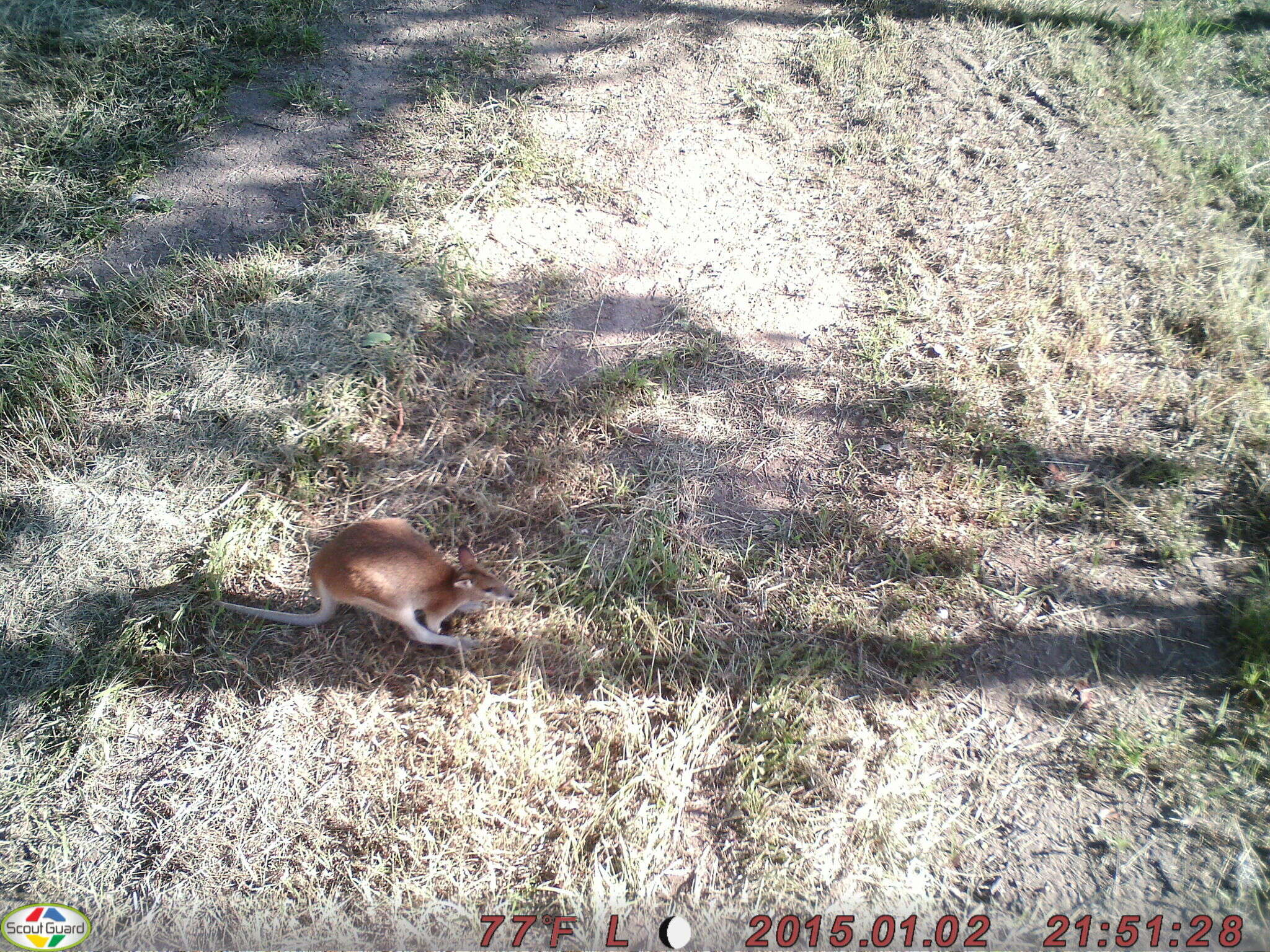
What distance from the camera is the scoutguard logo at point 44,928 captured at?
206cm

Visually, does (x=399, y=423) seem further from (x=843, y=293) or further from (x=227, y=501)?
(x=843, y=293)

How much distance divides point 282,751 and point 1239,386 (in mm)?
4248

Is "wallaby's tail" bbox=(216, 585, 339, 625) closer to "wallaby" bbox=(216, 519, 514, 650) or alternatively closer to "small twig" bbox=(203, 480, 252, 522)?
"wallaby" bbox=(216, 519, 514, 650)

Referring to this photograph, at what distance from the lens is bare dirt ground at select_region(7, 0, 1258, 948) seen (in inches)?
88.6

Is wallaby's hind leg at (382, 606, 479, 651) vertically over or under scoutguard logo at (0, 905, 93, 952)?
over


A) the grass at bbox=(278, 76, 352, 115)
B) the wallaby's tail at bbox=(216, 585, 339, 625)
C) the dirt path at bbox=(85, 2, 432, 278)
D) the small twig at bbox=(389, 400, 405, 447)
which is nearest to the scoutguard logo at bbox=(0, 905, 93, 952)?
the wallaby's tail at bbox=(216, 585, 339, 625)

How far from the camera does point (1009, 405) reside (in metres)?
3.31

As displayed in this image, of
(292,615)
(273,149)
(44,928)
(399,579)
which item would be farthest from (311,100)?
(44,928)

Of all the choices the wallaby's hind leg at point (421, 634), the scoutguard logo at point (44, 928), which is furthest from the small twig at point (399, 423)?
the scoutguard logo at point (44, 928)

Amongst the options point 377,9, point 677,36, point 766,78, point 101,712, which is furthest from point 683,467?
point 377,9

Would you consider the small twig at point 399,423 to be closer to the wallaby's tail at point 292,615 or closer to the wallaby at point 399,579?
the wallaby at point 399,579

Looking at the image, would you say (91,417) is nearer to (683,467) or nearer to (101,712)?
(101,712)

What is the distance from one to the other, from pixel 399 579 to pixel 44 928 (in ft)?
4.51

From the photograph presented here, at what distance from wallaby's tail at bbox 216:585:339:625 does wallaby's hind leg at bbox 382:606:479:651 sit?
242 mm
